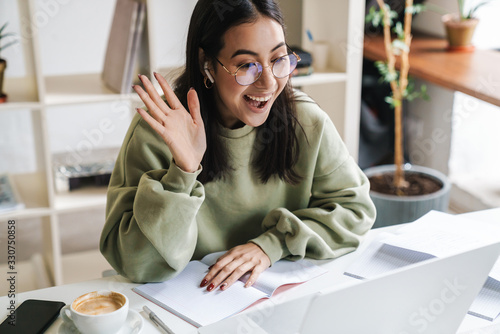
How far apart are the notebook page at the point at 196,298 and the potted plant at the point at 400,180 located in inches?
58.5

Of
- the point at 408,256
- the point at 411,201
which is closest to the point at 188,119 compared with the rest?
the point at 408,256

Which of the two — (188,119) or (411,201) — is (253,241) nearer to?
(188,119)

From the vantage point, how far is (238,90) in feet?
4.20

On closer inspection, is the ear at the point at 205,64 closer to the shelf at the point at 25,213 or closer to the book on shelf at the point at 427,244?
the book on shelf at the point at 427,244

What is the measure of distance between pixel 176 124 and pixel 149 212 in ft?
0.60

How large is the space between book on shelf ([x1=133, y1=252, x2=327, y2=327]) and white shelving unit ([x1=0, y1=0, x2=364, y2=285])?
1.15 metres

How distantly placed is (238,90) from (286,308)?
22.1 inches

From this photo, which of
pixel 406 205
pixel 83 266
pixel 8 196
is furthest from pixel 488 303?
pixel 83 266

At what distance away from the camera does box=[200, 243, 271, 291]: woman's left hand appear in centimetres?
121

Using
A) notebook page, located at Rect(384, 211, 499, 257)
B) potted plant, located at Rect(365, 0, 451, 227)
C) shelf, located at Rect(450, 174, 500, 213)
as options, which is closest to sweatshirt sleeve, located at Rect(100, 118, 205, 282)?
notebook page, located at Rect(384, 211, 499, 257)

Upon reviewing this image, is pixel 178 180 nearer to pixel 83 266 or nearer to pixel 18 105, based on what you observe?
pixel 18 105

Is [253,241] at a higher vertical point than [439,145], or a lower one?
higher

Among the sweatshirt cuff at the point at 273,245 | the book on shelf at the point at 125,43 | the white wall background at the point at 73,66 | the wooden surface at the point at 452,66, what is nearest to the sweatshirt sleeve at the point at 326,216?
the sweatshirt cuff at the point at 273,245

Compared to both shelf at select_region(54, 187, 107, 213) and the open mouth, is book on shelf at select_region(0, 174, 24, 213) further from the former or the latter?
the open mouth
